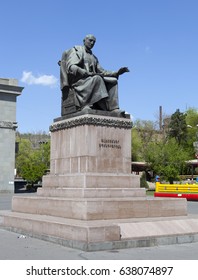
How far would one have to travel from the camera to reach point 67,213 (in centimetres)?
1091

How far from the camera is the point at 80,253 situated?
880 cm

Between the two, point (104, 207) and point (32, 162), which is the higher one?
point (32, 162)

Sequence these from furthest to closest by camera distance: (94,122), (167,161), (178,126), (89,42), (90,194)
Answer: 1. (178,126)
2. (167,161)
3. (89,42)
4. (94,122)
5. (90,194)

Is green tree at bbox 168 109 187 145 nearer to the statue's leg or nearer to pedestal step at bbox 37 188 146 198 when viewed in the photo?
the statue's leg

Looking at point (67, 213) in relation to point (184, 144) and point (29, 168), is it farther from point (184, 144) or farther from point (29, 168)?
point (184, 144)

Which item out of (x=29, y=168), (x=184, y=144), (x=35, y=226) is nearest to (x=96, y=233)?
(x=35, y=226)

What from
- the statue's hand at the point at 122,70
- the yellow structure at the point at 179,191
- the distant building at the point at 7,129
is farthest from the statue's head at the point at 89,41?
the distant building at the point at 7,129

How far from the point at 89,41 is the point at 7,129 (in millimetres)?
27187

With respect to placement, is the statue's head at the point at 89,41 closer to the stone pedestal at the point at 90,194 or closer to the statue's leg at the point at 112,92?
the statue's leg at the point at 112,92

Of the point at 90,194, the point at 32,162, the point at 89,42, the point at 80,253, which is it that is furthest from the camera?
the point at 32,162

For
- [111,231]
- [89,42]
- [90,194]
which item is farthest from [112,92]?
[111,231]

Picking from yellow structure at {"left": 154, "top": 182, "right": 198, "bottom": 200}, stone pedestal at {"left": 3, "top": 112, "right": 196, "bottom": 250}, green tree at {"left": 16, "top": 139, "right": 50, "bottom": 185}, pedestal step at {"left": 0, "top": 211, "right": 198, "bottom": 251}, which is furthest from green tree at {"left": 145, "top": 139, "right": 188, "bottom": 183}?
pedestal step at {"left": 0, "top": 211, "right": 198, "bottom": 251}

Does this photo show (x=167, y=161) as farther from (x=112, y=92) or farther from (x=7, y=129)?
(x=112, y=92)

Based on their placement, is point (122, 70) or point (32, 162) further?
point (32, 162)
